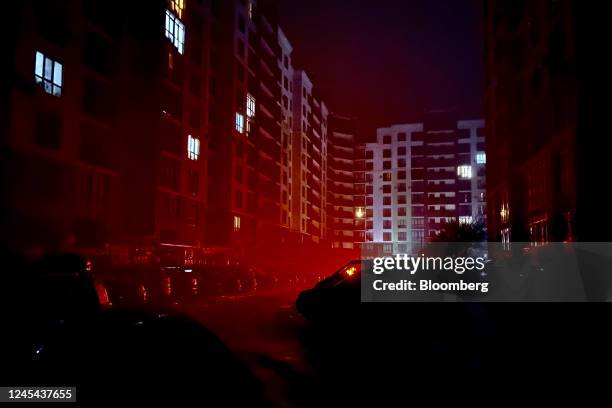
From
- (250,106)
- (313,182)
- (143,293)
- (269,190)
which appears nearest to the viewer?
(143,293)

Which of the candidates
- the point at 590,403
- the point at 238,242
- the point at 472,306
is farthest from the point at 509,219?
the point at 590,403

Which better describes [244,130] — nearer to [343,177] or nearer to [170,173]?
[170,173]

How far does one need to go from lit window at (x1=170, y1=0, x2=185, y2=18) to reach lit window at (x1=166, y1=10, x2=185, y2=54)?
67 cm

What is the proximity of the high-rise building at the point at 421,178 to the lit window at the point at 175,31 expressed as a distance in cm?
7987

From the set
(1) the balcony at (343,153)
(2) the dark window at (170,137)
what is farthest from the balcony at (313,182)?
(2) the dark window at (170,137)

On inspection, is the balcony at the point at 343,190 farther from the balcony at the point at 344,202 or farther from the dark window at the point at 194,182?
the dark window at the point at 194,182

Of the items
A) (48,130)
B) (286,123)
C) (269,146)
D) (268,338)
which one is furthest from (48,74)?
(286,123)

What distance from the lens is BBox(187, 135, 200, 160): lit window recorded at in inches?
1874

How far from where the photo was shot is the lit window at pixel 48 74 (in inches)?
1223

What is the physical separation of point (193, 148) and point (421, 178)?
80504 millimetres

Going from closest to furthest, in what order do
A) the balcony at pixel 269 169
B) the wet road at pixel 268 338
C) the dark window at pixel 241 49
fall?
the wet road at pixel 268 338 → the dark window at pixel 241 49 → the balcony at pixel 269 169

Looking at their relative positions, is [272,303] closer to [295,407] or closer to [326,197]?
[295,407]

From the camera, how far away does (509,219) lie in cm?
A: 4269

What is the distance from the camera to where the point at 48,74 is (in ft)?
105
